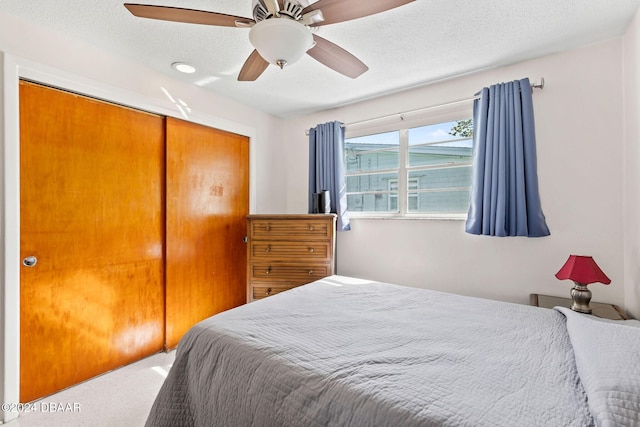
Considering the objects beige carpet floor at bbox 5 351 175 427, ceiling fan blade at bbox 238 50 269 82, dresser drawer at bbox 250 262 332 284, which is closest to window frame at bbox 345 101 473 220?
dresser drawer at bbox 250 262 332 284

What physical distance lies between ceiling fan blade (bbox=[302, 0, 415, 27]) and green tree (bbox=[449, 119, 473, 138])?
1654mm

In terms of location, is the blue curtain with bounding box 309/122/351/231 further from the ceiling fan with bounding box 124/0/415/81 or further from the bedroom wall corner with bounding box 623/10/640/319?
the bedroom wall corner with bounding box 623/10/640/319

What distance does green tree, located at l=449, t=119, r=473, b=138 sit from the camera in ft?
8.48

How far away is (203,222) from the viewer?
2.88 meters

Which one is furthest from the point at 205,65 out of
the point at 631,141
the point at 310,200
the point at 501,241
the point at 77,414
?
the point at 631,141

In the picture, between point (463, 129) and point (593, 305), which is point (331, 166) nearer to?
point (463, 129)

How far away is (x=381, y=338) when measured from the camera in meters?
1.26

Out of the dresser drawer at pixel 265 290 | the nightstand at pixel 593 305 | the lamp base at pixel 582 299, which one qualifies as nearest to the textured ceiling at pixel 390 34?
the lamp base at pixel 582 299

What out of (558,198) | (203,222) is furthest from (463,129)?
(203,222)

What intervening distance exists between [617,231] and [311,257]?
90.0 inches

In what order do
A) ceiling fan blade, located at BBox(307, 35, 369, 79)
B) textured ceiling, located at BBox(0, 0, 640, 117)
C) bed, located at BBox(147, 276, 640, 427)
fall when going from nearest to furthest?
bed, located at BBox(147, 276, 640, 427), ceiling fan blade, located at BBox(307, 35, 369, 79), textured ceiling, located at BBox(0, 0, 640, 117)

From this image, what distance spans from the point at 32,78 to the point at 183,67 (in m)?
0.95

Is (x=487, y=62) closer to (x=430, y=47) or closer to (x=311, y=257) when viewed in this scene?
(x=430, y=47)

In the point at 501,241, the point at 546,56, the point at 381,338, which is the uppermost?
the point at 546,56
